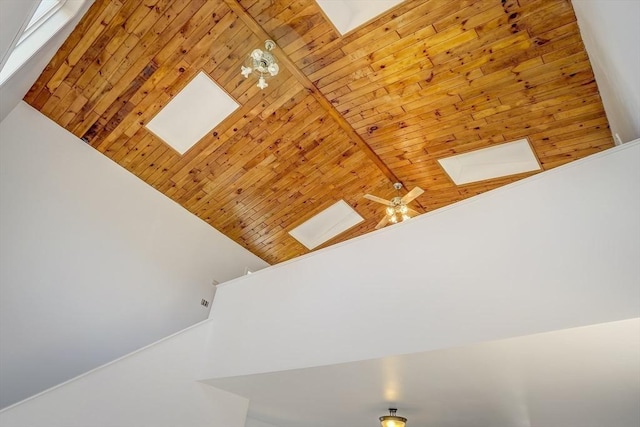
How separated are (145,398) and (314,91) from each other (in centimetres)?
339

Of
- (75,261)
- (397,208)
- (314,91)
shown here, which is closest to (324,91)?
(314,91)

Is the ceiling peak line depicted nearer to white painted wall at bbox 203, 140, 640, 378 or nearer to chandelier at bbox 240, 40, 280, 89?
chandelier at bbox 240, 40, 280, 89

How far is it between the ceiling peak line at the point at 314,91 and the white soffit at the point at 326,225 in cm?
83

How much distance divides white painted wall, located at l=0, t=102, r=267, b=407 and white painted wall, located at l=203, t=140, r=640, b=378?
1543 mm

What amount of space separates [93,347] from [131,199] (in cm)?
172

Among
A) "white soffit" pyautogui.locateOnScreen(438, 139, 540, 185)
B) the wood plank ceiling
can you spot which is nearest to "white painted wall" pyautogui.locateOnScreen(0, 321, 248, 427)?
the wood plank ceiling

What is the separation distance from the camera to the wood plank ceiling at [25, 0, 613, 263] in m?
3.56

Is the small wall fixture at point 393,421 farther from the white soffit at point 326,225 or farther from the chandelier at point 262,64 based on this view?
the chandelier at point 262,64

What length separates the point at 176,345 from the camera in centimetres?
391

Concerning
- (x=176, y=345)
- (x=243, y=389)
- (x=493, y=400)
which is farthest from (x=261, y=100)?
(x=493, y=400)

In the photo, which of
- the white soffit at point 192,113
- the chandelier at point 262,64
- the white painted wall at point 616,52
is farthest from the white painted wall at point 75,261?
the white painted wall at point 616,52

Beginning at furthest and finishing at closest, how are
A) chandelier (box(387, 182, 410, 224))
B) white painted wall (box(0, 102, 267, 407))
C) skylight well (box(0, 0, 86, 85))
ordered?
chandelier (box(387, 182, 410, 224)) < white painted wall (box(0, 102, 267, 407)) < skylight well (box(0, 0, 86, 85))

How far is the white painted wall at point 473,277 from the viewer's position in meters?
2.21

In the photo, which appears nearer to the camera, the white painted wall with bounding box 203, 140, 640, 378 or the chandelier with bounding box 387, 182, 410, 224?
the white painted wall with bounding box 203, 140, 640, 378
